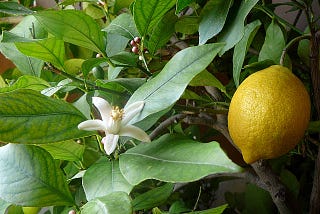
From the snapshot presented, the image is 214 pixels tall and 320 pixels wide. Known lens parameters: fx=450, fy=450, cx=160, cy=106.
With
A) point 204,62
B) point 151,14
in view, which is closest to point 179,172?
point 204,62

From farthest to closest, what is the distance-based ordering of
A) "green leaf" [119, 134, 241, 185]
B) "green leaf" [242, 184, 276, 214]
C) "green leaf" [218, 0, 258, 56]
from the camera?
"green leaf" [242, 184, 276, 214] → "green leaf" [218, 0, 258, 56] → "green leaf" [119, 134, 241, 185]

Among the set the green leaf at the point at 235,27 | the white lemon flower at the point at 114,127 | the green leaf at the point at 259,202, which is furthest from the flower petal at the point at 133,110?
the green leaf at the point at 259,202

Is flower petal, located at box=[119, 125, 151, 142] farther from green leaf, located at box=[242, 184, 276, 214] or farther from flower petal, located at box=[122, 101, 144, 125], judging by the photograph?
green leaf, located at box=[242, 184, 276, 214]

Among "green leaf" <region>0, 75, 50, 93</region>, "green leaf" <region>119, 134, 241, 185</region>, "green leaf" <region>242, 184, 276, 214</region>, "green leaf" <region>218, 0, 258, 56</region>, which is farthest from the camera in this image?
"green leaf" <region>242, 184, 276, 214</region>

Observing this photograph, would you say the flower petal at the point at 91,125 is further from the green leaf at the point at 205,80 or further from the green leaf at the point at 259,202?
the green leaf at the point at 259,202

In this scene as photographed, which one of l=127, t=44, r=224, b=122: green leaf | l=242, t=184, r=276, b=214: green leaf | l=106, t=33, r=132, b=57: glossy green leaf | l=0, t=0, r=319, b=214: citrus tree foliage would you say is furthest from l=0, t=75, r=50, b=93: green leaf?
l=242, t=184, r=276, b=214: green leaf

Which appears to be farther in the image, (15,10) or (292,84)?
(15,10)

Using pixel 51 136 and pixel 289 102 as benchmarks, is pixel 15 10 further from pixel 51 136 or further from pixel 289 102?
pixel 289 102
